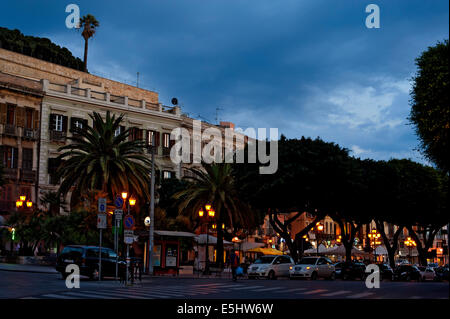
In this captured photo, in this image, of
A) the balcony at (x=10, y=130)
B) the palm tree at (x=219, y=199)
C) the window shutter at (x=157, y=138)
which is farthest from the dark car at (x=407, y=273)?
the balcony at (x=10, y=130)

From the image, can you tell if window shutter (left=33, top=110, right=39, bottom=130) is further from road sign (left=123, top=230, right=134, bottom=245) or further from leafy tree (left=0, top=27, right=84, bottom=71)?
road sign (left=123, top=230, right=134, bottom=245)

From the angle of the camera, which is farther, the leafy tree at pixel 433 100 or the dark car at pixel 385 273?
the dark car at pixel 385 273

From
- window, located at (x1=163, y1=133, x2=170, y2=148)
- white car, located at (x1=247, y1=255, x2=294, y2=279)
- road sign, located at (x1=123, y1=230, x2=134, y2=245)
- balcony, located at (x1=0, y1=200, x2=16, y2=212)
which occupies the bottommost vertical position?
white car, located at (x1=247, y1=255, x2=294, y2=279)

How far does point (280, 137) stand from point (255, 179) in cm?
494

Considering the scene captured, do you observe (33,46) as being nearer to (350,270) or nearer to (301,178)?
(301,178)

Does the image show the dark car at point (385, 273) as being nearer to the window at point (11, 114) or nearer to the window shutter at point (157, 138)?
the window shutter at point (157, 138)

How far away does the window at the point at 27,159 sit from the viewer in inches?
2133

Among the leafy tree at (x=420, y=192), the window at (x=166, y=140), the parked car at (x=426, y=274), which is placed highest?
the window at (x=166, y=140)

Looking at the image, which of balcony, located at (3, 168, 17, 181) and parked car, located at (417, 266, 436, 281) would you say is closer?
parked car, located at (417, 266, 436, 281)

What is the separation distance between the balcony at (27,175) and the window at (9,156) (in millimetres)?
1016

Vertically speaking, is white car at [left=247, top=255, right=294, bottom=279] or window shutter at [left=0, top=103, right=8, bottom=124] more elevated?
window shutter at [left=0, top=103, right=8, bottom=124]

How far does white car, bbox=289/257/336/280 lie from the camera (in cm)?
3769

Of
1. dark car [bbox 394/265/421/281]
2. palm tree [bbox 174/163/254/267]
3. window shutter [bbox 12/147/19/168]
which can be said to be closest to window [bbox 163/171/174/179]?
palm tree [bbox 174/163/254/267]

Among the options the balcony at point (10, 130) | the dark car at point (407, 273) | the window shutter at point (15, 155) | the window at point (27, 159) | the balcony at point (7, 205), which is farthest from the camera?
the window at point (27, 159)
